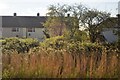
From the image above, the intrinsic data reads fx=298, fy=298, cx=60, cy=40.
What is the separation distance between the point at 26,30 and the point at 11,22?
3.10 metres

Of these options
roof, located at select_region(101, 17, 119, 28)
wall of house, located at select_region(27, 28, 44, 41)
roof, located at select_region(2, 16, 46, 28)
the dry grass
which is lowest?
the dry grass

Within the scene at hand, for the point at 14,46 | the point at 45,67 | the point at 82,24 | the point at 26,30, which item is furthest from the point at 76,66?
the point at 26,30

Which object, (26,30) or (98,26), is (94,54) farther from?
(26,30)

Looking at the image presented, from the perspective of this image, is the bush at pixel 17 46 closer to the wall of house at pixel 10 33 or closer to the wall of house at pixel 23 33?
the wall of house at pixel 23 33

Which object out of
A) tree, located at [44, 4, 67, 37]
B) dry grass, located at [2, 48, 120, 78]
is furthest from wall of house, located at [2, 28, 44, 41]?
dry grass, located at [2, 48, 120, 78]

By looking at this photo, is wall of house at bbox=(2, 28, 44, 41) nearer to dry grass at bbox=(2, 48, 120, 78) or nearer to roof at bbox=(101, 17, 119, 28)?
roof at bbox=(101, 17, 119, 28)

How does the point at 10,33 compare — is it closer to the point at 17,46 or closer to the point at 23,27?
Answer: the point at 23,27

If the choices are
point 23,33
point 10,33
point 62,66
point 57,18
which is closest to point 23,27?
point 23,33

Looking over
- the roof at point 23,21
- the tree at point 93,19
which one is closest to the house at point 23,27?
the roof at point 23,21

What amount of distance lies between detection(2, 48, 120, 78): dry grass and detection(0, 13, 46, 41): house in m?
33.8

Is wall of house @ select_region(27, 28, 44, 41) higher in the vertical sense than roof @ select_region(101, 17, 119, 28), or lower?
lower

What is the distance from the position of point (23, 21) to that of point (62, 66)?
38.2 meters

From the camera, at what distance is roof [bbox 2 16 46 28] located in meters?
43.4

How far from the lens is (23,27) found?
141 feet
